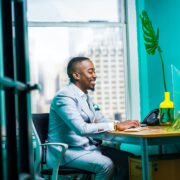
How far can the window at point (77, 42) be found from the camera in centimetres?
389

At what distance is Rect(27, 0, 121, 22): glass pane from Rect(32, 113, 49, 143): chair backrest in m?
1.25

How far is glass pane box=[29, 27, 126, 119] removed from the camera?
387 centimetres

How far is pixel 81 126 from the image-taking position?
2.71m

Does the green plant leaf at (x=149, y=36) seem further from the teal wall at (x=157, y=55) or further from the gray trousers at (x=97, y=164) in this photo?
the gray trousers at (x=97, y=164)

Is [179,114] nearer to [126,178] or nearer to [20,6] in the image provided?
[126,178]

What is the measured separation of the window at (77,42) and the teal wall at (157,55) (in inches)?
7.8

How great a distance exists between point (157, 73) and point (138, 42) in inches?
15.0

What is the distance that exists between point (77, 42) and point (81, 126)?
1.46 meters

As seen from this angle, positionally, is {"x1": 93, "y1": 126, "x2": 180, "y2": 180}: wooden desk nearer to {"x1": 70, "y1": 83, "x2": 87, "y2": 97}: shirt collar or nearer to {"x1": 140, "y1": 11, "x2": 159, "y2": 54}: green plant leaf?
{"x1": 70, "y1": 83, "x2": 87, "y2": 97}: shirt collar

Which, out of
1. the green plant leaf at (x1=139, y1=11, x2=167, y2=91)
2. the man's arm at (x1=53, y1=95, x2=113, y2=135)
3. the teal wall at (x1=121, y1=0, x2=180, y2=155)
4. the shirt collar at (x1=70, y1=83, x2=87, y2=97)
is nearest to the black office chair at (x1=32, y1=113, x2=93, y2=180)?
the man's arm at (x1=53, y1=95, x2=113, y2=135)

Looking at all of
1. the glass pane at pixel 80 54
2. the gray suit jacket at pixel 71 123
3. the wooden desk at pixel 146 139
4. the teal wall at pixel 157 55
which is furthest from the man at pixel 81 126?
the teal wall at pixel 157 55

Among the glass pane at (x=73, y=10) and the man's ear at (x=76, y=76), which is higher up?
the glass pane at (x=73, y=10)

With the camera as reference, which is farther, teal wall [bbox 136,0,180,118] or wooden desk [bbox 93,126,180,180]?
teal wall [bbox 136,0,180,118]

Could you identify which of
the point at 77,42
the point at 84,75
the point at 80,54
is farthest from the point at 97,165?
the point at 77,42
